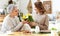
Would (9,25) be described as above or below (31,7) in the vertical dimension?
below

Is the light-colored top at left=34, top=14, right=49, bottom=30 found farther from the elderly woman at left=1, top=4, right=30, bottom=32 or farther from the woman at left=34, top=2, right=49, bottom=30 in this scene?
the elderly woman at left=1, top=4, right=30, bottom=32

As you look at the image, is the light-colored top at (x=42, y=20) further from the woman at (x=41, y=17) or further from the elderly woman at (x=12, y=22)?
the elderly woman at (x=12, y=22)

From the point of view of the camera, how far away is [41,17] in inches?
118

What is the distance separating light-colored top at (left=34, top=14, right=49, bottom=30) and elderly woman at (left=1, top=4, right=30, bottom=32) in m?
0.21

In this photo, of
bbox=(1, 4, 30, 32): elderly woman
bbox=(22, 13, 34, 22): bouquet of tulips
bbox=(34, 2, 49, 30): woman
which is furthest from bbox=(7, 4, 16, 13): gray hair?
bbox=(34, 2, 49, 30): woman

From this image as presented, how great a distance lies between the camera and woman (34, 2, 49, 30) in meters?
2.98

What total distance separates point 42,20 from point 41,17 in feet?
0.19

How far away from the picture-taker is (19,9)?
2961 mm

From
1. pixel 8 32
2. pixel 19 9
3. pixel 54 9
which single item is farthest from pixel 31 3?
pixel 8 32

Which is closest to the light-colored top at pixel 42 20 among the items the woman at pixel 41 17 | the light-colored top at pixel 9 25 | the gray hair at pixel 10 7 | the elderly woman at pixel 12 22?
the woman at pixel 41 17

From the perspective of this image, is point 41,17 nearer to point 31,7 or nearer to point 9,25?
point 31,7

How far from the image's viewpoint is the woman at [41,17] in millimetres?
2980

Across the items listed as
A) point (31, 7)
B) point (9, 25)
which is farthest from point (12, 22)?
point (31, 7)

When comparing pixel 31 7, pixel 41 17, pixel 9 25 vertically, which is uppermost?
pixel 31 7
